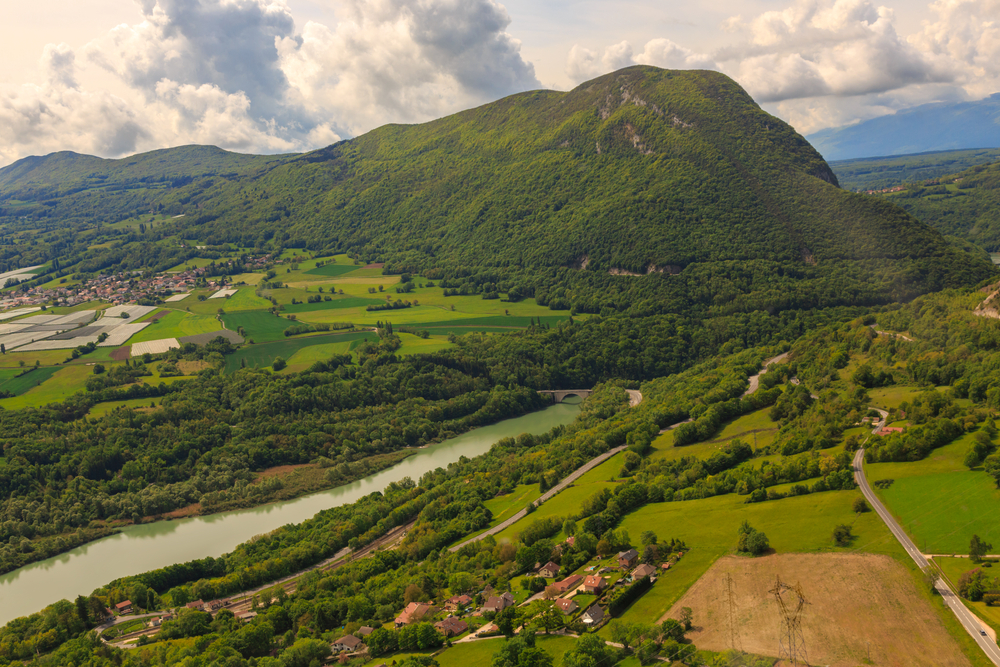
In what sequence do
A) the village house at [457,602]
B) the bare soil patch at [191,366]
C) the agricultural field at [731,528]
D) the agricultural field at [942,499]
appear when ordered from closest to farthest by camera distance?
the agricultural field at [942,499]
the agricultural field at [731,528]
the village house at [457,602]
the bare soil patch at [191,366]

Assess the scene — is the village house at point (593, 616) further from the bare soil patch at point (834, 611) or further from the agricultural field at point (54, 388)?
the agricultural field at point (54, 388)

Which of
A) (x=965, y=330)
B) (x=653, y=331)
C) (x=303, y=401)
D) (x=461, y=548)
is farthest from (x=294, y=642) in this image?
(x=653, y=331)

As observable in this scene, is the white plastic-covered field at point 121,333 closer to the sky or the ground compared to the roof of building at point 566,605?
closer to the sky

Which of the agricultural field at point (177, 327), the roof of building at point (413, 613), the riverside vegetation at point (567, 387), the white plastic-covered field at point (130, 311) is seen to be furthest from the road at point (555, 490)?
the white plastic-covered field at point (130, 311)

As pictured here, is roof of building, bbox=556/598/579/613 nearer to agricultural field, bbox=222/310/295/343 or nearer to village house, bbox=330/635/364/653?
village house, bbox=330/635/364/653

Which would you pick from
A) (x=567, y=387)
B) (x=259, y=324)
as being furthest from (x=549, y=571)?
(x=259, y=324)

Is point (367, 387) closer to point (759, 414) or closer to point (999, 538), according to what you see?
point (759, 414)
